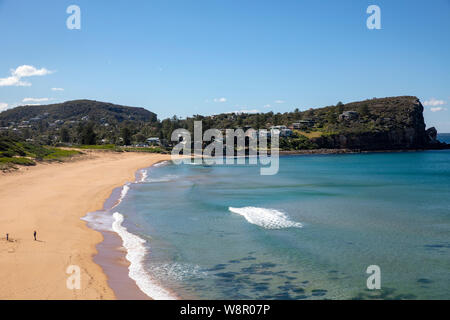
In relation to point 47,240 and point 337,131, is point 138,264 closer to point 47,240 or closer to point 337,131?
point 47,240

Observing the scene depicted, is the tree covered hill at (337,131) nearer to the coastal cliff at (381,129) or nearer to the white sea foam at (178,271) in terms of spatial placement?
the coastal cliff at (381,129)

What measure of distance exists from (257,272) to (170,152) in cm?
8154

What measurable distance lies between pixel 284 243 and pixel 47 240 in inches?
408

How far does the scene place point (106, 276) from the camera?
11.3 meters

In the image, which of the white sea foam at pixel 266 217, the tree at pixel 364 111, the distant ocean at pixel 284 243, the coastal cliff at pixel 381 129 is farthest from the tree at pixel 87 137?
the tree at pixel 364 111

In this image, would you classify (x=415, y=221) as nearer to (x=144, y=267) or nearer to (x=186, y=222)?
(x=186, y=222)

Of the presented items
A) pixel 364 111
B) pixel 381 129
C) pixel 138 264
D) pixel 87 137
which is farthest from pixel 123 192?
pixel 364 111

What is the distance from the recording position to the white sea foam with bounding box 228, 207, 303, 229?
61.6 ft

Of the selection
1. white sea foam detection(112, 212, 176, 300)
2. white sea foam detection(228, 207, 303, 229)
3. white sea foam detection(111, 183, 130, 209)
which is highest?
white sea foam detection(111, 183, 130, 209)

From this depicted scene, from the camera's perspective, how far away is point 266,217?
20.6 meters

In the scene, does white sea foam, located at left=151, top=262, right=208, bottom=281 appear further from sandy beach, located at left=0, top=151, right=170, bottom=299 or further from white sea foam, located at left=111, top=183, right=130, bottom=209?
white sea foam, located at left=111, top=183, right=130, bottom=209

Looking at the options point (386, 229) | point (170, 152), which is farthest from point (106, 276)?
point (170, 152)

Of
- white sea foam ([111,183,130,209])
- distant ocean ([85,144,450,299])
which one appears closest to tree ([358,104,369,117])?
distant ocean ([85,144,450,299])

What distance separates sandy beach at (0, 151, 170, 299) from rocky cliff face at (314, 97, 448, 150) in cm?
9565
